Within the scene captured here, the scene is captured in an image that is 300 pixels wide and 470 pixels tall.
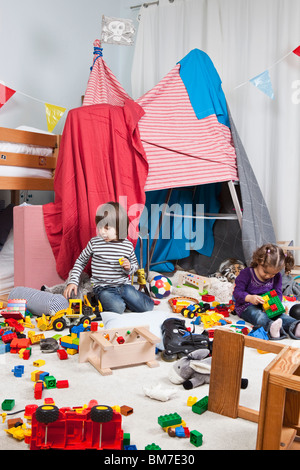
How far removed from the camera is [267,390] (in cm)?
85

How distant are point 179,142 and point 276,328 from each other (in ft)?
3.97

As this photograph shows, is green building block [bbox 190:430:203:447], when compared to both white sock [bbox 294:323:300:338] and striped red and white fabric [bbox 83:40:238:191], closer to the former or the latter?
white sock [bbox 294:323:300:338]

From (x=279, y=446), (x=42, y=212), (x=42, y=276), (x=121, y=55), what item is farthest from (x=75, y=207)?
(x=121, y=55)

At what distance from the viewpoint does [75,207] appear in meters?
2.26

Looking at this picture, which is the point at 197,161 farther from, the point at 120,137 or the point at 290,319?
the point at 290,319

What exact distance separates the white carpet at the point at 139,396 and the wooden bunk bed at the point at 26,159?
3.64ft

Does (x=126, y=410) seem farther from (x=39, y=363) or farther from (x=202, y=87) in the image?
(x=202, y=87)

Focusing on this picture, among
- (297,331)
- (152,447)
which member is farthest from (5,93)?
(152,447)

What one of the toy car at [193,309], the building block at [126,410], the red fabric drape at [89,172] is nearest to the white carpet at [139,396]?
the building block at [126,410]

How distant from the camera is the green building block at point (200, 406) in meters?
1.09

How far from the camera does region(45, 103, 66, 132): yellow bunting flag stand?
296 cm

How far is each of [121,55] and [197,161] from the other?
182cm

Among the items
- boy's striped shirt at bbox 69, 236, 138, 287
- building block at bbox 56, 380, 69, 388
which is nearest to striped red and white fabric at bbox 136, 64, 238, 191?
boy's striped shirt at bbox 69, 236, 138, 287

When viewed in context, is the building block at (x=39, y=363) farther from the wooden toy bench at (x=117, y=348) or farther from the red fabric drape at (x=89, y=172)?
the red fabric drape at (x=89, y=172)
